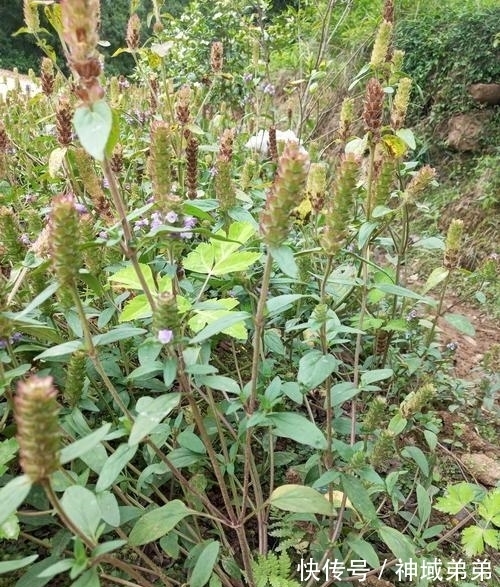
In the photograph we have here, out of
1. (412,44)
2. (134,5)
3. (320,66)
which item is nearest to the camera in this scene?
(134,5)

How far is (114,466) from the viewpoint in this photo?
98 centimetres

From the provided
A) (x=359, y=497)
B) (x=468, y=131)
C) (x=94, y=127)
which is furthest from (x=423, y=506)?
(x=468, y=131)

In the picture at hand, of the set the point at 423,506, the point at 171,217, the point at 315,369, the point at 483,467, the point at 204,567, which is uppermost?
the point at 171,217

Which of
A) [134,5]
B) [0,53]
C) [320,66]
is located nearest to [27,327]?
[134,5]

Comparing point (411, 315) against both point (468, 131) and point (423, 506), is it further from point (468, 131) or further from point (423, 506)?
point (468, 131)

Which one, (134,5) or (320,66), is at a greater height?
(134,5)

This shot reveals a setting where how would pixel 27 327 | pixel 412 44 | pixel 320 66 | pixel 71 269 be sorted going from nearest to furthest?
pixel 71 269
pixel 27 327
pixel 320 66
pixel 412 44

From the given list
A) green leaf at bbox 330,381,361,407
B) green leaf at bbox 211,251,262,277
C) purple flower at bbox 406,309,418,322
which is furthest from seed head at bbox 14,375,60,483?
purple flower at bbox 406,309,418,322

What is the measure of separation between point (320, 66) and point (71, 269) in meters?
2.30

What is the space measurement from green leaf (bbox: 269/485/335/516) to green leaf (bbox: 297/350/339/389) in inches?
8.2

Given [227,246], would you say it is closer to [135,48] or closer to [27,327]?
[27,327]

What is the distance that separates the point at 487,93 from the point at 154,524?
4289mm

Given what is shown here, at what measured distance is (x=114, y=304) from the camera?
56.2 inches

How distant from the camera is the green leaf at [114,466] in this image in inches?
38.2
